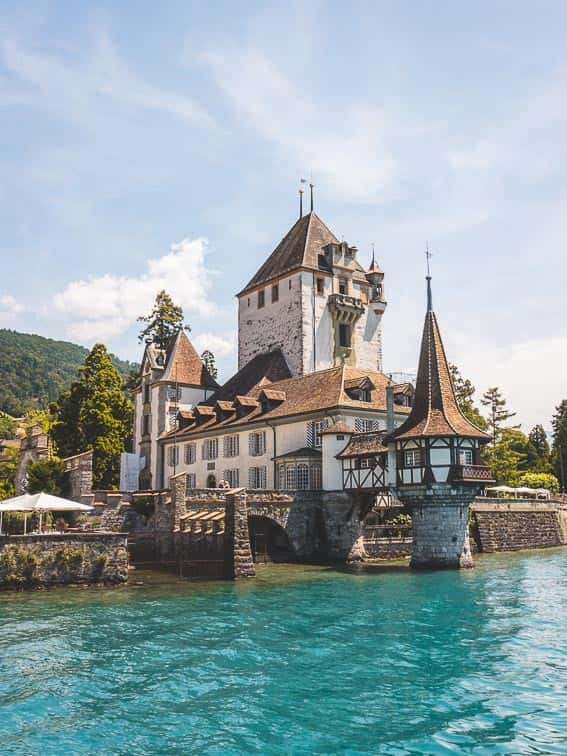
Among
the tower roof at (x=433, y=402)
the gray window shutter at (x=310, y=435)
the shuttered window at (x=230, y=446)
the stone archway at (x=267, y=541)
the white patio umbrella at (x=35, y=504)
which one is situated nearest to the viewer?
the white patio umbrella at (x=35, y=504)

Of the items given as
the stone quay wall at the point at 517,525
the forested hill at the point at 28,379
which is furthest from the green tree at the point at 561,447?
the forested hill at the point at 28,379

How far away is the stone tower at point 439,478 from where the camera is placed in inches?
1288

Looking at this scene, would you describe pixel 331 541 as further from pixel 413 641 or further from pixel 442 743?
pixel 442 743

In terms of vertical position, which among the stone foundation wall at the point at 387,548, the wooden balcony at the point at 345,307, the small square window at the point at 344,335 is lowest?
the stone foundation wall at the point at 387,548

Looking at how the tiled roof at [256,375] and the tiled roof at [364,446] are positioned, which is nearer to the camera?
the tiled roof at [364,446]

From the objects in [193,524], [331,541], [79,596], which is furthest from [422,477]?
[79,596]

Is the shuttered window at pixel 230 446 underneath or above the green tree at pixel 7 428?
underneath

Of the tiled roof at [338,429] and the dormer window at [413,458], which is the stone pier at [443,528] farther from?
the tiled roof at [338,429]

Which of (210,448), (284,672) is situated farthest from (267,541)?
(284,672)

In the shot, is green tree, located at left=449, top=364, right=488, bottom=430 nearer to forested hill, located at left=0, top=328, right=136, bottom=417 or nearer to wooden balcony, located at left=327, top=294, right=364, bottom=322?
wooden balcony, located at left=327, top=294, right=364, bottom=322

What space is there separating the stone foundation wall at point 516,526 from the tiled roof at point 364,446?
12200mm

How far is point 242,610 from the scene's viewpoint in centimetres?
2244

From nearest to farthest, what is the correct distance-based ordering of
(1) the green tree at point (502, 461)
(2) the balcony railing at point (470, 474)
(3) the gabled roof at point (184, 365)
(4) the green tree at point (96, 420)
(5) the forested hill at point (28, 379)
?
(2) the balcony railing at point (470, 474), (4) the green tree at point (96, 420), (3) the gabled roof at point (184, 365), (1) the green tree at point (502, 461), (5) the forested hill at point (28, 379)

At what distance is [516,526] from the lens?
47.7 meters
